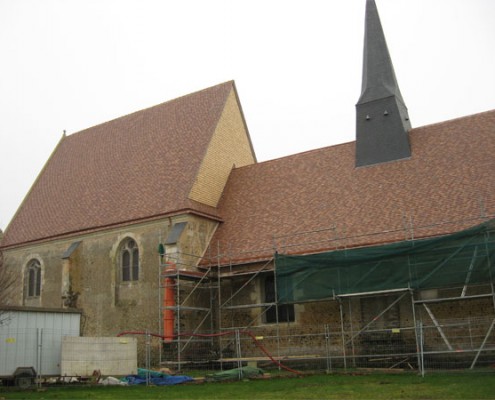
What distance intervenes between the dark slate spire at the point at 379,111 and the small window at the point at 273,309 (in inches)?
229

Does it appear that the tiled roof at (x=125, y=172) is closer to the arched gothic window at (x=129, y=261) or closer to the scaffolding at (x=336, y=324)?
the arched gothic window at (x=129, y=261)

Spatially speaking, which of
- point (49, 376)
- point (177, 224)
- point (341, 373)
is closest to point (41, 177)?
point (177, 224)

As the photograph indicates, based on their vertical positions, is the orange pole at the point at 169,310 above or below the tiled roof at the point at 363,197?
below

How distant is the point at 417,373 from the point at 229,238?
9511mm

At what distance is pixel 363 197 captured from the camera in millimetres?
20797

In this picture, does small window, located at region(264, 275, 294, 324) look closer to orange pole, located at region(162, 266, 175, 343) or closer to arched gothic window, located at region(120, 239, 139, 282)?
orange pole, located at region(162, 266, 175, 343)

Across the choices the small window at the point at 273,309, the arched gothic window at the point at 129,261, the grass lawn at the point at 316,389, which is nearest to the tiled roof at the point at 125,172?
the arched gothic window at the point at 129,261

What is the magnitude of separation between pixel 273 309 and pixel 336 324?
102 inches

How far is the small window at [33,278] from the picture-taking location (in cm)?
2704

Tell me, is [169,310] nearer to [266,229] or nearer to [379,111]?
[266,229]

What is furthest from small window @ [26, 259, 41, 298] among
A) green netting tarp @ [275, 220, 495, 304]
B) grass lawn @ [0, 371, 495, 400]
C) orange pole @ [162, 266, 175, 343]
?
green netting tarp @ [275, 220, 495, 304]

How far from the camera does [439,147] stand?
69.9ft

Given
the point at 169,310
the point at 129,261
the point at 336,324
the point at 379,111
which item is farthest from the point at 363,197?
the point at 129,261

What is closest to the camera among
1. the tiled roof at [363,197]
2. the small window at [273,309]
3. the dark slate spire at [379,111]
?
the tiled roof at [363,197]
